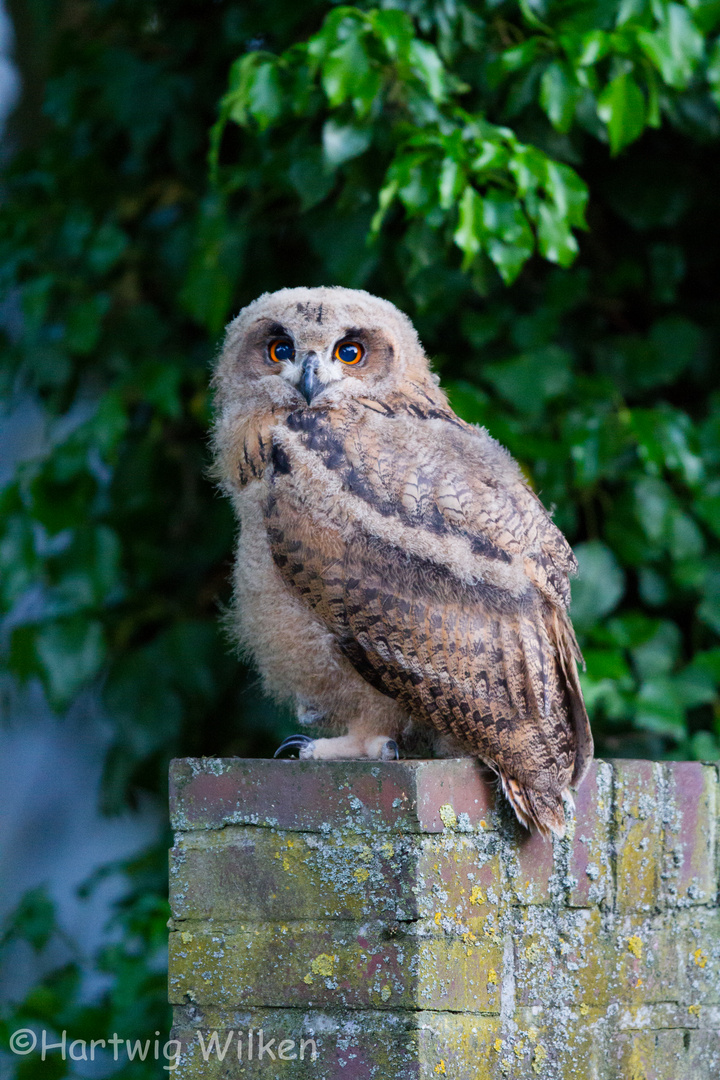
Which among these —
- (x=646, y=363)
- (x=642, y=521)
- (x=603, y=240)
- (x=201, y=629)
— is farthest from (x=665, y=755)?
(x=603, y=240)

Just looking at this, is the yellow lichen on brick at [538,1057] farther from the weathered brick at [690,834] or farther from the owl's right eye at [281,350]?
the owl's right eye at [281,350]

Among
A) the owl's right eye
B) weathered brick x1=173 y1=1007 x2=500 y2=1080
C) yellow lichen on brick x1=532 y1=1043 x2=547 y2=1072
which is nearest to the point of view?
weathered brick x1=173 y1=1007 x2=500 y2=1080

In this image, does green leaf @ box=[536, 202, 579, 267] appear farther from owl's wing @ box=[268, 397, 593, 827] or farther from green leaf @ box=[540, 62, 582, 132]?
owl's wing @ box=[268, 397, 593, 827]

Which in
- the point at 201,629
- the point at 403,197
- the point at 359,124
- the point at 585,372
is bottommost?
the point at 201,629

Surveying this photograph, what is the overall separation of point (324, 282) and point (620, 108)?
38.7 inches

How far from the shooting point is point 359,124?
2457 millimetres

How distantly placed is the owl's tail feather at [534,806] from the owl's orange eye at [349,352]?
808mm

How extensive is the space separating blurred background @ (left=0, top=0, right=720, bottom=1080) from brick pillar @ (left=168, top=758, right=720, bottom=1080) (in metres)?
1.08

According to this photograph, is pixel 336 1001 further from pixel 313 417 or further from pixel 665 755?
pixel 665 755

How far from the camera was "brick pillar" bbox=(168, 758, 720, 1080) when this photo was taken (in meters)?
1.48

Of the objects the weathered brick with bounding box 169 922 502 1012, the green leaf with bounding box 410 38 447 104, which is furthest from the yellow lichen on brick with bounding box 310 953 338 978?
the green leaf with bounding box 410 38 447 104

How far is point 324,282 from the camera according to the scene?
3113 mm

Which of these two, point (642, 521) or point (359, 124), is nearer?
point (359, 124)

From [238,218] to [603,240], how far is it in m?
1.18
